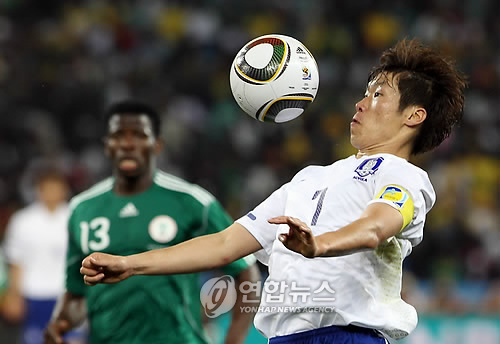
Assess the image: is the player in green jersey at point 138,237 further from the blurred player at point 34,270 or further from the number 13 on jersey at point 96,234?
the blurred player at point 34,270

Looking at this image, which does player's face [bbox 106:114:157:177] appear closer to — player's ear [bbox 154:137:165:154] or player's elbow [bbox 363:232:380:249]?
player's ear [bbox 154:137:165:154]

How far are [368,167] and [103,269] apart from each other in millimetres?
1071

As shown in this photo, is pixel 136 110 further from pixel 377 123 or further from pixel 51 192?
pixel 51 192

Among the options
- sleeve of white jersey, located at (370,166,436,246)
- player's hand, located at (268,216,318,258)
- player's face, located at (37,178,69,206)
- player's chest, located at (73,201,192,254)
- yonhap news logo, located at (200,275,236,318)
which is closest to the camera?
player's hand, located at (268,216,318,258)

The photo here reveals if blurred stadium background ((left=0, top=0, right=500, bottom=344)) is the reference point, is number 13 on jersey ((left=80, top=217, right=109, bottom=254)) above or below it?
below

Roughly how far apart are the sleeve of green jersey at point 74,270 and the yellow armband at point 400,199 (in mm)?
2833

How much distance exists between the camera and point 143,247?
520 centimetres

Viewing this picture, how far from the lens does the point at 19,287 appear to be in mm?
9203

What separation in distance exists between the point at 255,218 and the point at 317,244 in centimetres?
82

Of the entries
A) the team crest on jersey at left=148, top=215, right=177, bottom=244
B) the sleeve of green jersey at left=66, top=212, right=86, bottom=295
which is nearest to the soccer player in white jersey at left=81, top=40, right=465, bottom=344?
the team crest on jersey at left=148, top=215, right=177, bottom=244

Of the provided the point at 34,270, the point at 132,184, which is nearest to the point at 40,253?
the point at 34,270

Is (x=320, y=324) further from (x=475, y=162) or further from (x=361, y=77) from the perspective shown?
(x=361, y=77)

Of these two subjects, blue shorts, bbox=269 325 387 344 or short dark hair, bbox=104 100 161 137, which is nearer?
blue shorts, bbox=269 325 387 344

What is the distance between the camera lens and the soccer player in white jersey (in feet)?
10.4
